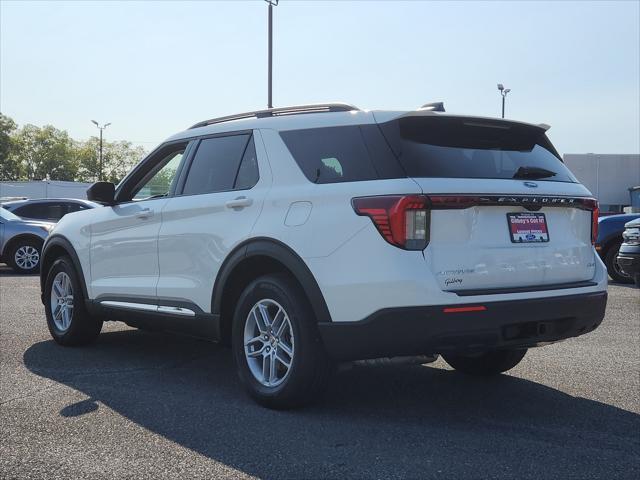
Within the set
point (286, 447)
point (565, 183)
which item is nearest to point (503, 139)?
point (565, 183)

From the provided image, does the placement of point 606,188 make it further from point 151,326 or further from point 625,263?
point 151,326

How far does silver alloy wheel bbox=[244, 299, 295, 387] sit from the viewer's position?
15.2 ft

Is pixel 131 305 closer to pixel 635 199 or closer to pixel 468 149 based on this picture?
pixel 468 149

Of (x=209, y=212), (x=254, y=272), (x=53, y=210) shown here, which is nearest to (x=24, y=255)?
(x=53, y=210)

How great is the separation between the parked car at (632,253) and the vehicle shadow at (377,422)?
195 inches

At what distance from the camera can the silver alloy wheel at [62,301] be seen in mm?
6965

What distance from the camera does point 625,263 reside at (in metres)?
10.0

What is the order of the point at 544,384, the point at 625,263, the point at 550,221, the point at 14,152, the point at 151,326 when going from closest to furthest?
the point at 550,221 < the point at 544,384 < the point at 151,326 < the point at 625,263 < the point at 14,152

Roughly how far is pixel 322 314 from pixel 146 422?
3.92ft

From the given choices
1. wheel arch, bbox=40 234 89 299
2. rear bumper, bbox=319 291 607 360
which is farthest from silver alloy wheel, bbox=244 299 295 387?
wheel arch, bbox=40 234 89 299

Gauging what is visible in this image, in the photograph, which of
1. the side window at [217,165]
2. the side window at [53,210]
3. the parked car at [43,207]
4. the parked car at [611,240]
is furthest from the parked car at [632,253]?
the side window at [53,210]

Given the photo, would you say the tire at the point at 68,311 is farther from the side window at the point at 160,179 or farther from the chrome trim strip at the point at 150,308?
the side window at the point at 160,179

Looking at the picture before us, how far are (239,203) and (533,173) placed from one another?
6.00 feet

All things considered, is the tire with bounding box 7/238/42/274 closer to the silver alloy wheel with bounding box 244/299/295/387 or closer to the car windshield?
the car windshield
